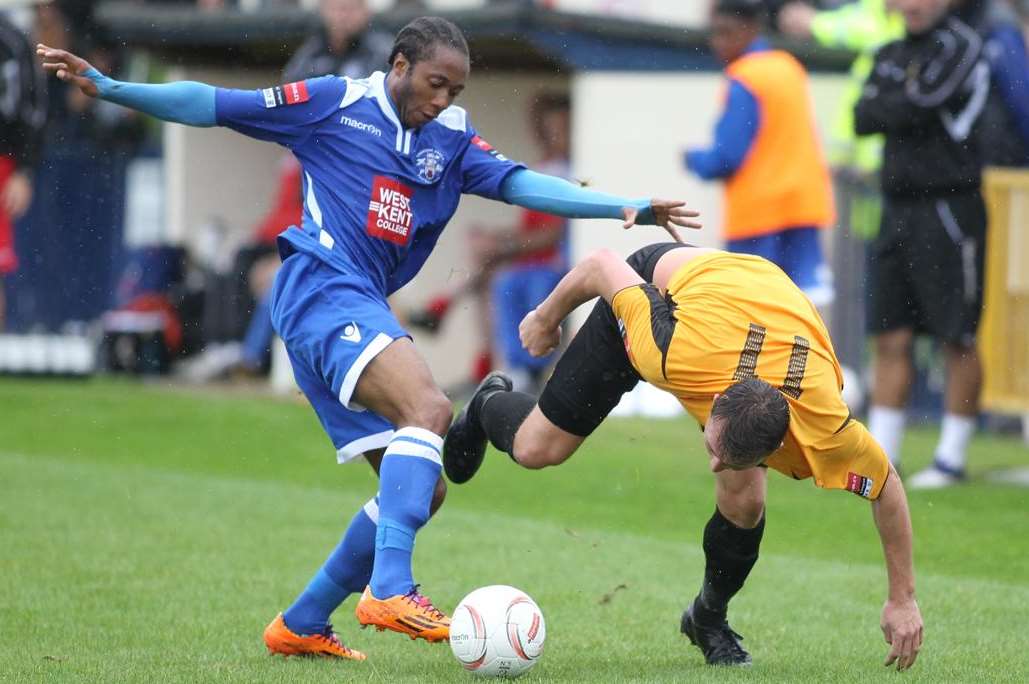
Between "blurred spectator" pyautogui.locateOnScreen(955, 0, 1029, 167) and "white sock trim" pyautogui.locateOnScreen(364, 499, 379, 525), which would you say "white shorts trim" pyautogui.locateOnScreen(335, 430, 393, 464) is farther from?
"blurred spectator" pyautogui.locateOnScreen(955, 0, 1029, 167)

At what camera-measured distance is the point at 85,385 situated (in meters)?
15.5

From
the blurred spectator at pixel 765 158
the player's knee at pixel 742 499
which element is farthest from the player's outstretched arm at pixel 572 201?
the blurred spectator at pixel 765 158

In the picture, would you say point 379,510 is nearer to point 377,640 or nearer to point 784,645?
point 377,640

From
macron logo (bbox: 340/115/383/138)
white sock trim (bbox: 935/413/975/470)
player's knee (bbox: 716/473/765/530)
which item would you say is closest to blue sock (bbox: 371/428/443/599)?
player's knee (bbox: 716/473/765/530)

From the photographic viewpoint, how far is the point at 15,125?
1495cm

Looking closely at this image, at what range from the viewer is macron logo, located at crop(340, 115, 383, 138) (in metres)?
6.32

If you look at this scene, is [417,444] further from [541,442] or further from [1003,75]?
[1003,75]

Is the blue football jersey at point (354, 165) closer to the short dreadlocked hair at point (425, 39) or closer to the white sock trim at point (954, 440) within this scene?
the short dreadlocked hair at point (425, 39)

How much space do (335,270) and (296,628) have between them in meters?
1.28

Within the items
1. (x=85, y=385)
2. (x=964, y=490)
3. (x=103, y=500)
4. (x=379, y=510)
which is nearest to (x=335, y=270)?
(x=379, y=510)

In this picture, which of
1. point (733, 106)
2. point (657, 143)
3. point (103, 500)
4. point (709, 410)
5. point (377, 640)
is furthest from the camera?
point (657, 143)

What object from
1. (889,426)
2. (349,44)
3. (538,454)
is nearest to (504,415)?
(538,454)

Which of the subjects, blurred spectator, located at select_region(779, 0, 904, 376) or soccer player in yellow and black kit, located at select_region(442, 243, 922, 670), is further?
blurred spectator, located at select_region(779, 0, 904, 376)

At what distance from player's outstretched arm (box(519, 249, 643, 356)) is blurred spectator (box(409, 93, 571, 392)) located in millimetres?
7376
